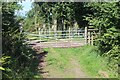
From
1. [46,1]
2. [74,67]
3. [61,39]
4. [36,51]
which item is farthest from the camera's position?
[46,1]

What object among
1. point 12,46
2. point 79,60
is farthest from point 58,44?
point 12,46

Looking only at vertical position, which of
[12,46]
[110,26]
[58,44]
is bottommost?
[58,44]

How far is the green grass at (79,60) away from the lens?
1850 cm

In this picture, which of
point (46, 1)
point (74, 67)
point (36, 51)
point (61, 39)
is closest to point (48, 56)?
point (36, 51)

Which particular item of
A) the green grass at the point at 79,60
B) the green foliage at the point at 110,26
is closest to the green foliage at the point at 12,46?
the green grass at the point at 79,60

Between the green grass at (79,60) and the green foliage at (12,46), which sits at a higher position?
the green foliage at (12,46)

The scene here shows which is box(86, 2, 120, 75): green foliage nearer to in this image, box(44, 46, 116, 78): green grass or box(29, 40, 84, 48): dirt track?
box(44, 46, 116, 78): green grass

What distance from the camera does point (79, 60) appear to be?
851 inches

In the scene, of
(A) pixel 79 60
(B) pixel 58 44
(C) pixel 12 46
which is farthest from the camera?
(B) pixel 58 44

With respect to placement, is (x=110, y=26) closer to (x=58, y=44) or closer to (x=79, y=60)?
(x=79, y=60)

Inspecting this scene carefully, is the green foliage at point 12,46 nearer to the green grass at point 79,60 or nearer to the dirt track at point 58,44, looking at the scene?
the green grass at point 79,60

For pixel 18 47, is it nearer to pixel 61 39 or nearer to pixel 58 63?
pixel 58 63

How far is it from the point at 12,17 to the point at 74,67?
534 centimetres

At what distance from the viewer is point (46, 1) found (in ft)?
148
